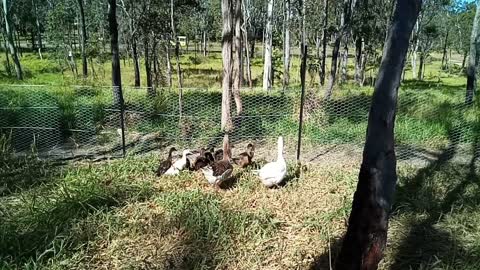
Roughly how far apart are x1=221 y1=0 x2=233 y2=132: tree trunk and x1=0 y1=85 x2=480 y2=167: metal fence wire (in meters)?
0.94

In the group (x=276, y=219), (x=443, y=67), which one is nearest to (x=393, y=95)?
(x=276, y=219)

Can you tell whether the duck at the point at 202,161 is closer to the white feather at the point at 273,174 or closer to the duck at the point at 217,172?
the duck at the point at 217,172

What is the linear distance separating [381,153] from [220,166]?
2.59m

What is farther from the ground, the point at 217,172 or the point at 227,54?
the point at 227,54

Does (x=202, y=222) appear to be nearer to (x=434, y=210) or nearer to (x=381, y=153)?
(x=381, y=153)

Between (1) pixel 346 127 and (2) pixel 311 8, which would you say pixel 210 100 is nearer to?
(1) pixel 346 127

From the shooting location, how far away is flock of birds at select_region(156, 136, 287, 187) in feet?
17.6

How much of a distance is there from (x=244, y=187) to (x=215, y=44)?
64544 mm

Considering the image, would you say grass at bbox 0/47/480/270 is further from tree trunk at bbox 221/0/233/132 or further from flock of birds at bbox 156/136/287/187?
tree trunk at bbox 221/0/233/132

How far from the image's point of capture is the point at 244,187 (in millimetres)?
5516

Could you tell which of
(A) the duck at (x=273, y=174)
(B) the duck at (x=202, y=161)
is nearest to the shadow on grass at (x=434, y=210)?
(A) the duck at (x=273, y=174)

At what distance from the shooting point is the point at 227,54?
6809 millimetres

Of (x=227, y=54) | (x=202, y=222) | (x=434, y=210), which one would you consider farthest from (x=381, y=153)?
(x=227, y=54)

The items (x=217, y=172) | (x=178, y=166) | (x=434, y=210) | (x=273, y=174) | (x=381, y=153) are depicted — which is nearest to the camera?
(x=381, y=153)
